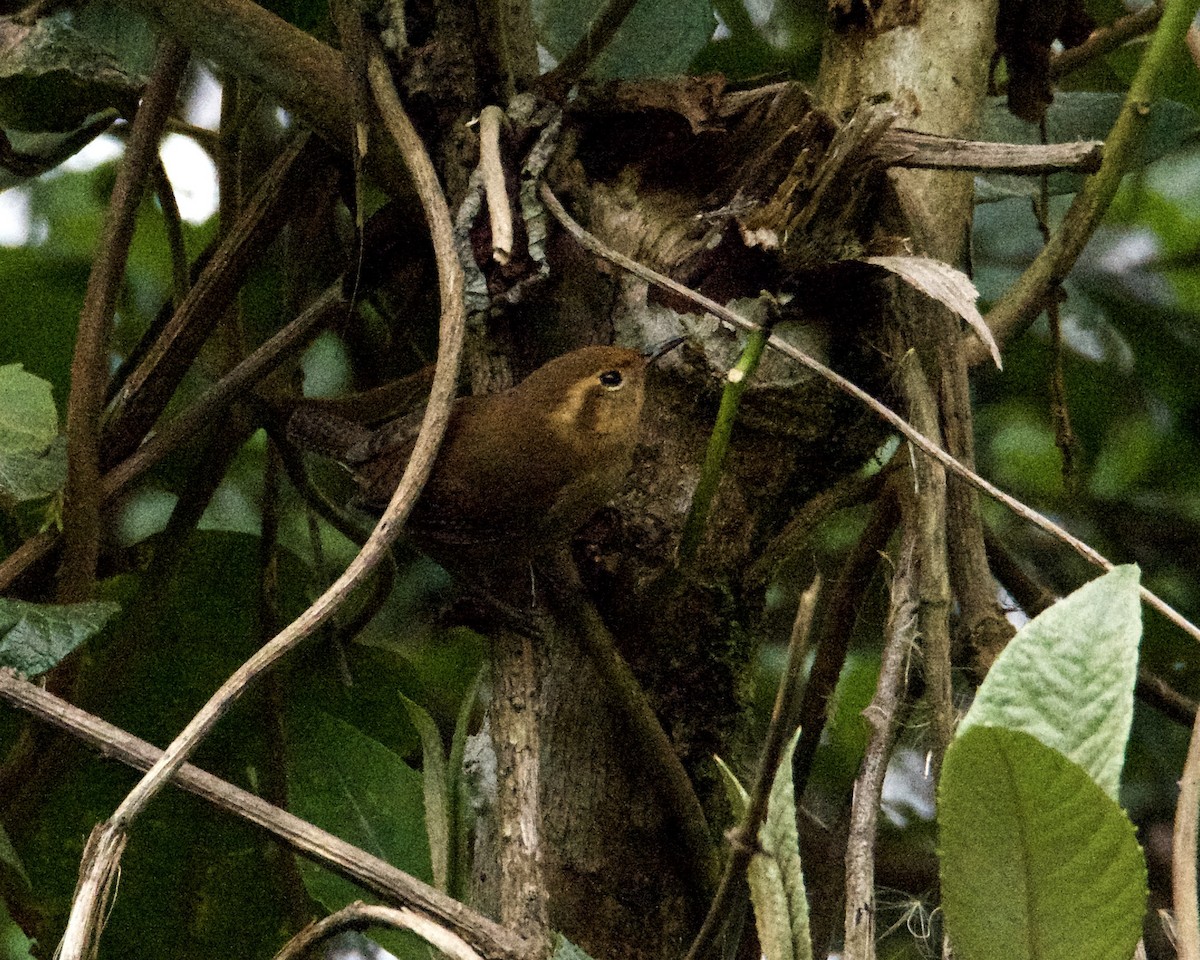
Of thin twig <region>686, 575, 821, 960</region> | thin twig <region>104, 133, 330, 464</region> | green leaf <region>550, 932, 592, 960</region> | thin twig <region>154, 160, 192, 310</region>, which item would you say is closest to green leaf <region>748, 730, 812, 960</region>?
thin twig <region>686, 575, 821, 960</region>

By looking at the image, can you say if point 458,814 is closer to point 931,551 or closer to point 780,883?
point 780,883

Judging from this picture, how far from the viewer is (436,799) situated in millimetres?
1123

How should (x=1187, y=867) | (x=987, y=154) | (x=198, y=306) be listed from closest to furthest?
(x=1187, y=867) < (x=987, y=154) < (x=198, y=306)

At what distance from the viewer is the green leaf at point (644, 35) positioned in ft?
5.71

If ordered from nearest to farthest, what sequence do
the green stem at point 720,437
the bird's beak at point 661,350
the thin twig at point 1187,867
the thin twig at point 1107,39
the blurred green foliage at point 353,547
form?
the thin twig at point 1187,867 → the green stem at point 720,437 → the bird's beak at point 661,350 → the blurred green foliage at point 353,547 → the thin twig at point 1107,39

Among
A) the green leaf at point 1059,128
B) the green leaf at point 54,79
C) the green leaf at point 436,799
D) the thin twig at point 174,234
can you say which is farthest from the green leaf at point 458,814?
the green leaf at point 1059,128

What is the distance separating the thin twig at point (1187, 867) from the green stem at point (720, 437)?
42 cm

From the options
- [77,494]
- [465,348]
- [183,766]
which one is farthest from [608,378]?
[183,766]

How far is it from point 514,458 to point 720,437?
75 cm

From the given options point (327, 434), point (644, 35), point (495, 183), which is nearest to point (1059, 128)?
point (644, 35)

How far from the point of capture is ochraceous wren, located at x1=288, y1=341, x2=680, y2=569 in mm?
1553

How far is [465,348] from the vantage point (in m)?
1.36

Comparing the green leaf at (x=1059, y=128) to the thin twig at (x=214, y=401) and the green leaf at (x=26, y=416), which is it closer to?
the thin twig at (x=214, y=401)

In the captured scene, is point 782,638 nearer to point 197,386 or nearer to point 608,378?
point 608,378
